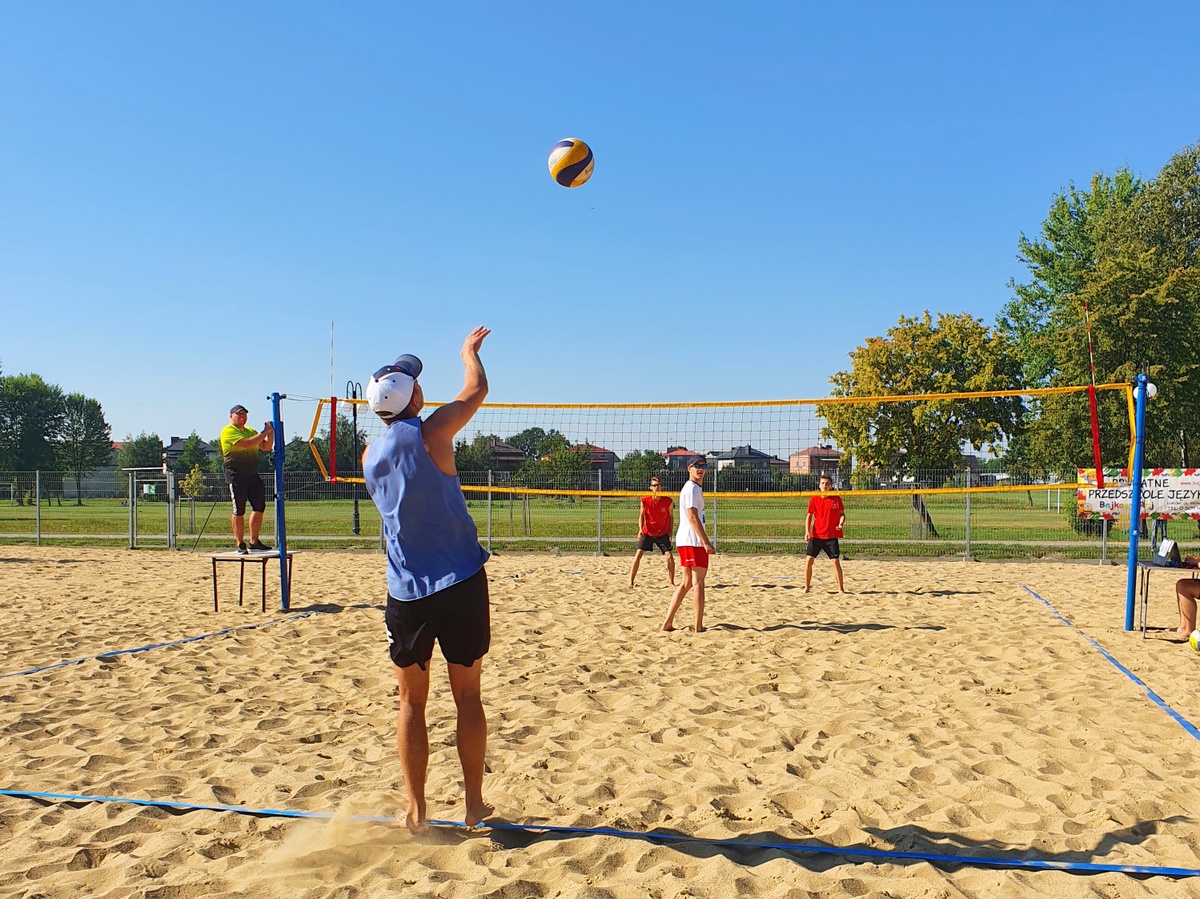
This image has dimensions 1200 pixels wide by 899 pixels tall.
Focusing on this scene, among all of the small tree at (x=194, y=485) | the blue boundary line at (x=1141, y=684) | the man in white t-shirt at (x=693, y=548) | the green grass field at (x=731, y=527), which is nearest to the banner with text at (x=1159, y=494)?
the green grass field at (x=731, y=527)

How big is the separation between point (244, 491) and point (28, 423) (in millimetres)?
68327

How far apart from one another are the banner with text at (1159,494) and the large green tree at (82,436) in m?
66.8

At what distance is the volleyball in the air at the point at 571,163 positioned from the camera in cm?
690

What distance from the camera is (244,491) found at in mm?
8594

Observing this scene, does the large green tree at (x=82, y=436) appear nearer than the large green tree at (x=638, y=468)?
No

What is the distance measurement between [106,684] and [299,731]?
68.2 inches

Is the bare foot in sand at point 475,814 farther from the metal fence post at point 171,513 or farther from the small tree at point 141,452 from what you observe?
the small tree at point 141,452

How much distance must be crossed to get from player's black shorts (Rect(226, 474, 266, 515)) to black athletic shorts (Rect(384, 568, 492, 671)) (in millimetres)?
6204

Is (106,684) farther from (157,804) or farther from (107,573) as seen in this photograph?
(107,573)

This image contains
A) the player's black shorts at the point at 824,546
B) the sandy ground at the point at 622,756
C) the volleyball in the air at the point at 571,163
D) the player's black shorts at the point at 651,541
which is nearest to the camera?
the sandy ground at the point at 622,756

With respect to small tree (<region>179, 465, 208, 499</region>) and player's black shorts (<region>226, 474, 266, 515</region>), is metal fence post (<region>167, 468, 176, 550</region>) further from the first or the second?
player's black shorts (<region>226, 474, 266, 515</region>)

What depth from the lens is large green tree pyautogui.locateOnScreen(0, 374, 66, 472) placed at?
6278 centimetres

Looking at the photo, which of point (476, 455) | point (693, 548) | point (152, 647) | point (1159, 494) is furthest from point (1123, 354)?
point (152, 647)

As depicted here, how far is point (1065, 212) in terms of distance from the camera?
88.7ft
